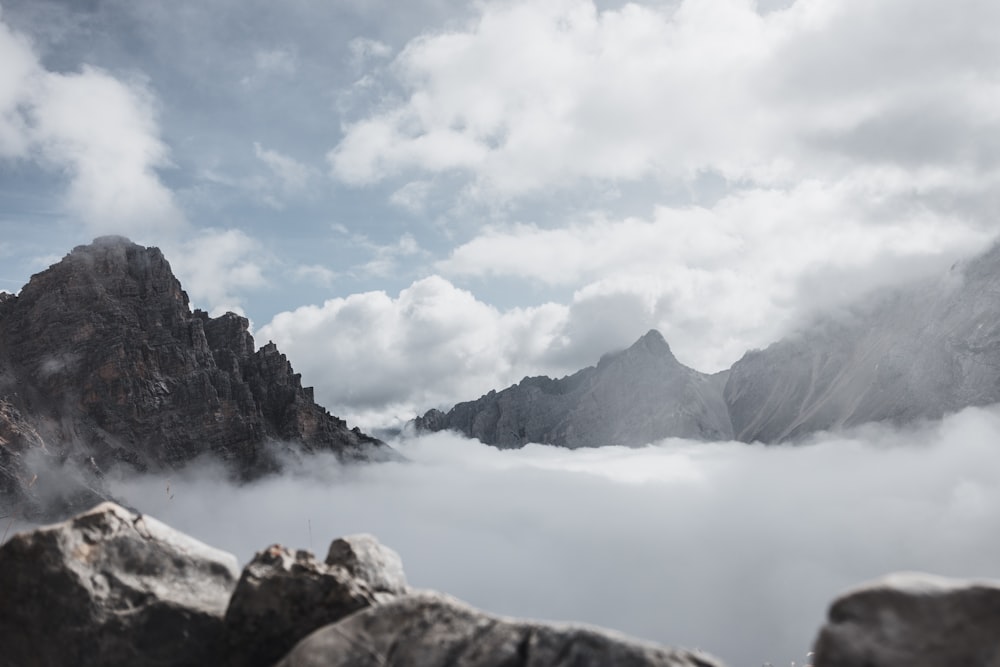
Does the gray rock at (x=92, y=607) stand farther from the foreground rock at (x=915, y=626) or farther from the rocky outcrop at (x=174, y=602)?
the foreground rock at (x=915, y=626)

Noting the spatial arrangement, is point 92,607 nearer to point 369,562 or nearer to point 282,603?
point 282,603

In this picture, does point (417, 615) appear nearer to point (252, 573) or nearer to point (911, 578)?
point (252, 573)

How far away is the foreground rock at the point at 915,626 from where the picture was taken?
766 centimetres

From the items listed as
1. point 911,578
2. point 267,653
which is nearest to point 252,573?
point 267,653

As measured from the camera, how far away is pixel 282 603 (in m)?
11.2

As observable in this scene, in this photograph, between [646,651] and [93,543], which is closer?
[646,651]

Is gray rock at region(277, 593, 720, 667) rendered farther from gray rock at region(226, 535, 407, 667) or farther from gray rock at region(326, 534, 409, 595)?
gray rock at region(326, 534, 409, 595)

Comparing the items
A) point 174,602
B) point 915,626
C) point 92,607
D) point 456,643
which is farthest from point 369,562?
point 915,626

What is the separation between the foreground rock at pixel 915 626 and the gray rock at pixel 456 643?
155 cm

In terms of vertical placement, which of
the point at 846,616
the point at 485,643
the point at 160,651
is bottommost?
the point at 160,651

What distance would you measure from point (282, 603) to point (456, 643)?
11.3ft

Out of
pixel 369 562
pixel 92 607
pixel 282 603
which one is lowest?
pixel 92 607

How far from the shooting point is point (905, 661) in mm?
7695

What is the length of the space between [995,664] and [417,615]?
6.72 metres
